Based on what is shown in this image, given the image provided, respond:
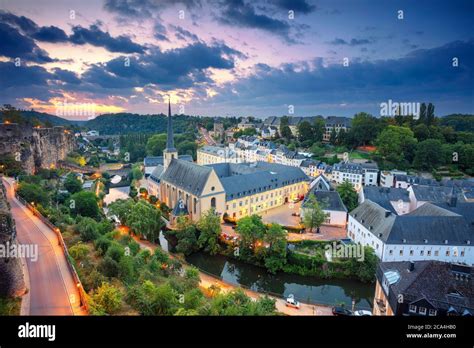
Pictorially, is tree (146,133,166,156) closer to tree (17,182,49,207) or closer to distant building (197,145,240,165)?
distant building (197,145,240,165)

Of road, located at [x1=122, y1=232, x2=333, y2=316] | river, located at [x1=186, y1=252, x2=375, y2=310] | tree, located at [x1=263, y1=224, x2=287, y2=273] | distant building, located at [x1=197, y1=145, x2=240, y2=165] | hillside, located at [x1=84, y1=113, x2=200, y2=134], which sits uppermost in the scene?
hillside, located at [x1=84, y1=113, x2=200, y2=134]

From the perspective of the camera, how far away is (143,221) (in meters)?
15.8

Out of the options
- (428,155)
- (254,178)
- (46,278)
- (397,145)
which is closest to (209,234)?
(254,178)

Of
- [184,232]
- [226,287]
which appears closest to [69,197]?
[184,232]

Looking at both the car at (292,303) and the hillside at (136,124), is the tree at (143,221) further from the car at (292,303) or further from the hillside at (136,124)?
the hillside at (136,124)

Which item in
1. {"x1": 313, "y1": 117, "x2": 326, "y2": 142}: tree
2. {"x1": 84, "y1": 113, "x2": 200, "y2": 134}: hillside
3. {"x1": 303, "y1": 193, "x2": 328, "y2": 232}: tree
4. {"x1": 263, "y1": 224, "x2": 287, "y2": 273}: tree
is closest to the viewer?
{"x1": 263, "y1": 224, "x2": 287, "y2": 273}: tree

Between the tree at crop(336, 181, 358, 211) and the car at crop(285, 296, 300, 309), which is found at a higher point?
the tree at crop(336, 181, 358, 211)

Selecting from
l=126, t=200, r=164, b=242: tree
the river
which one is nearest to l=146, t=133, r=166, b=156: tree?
l=126, t=200, r=164, b=242: tree

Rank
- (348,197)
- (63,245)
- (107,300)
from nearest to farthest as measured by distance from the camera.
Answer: (107,300) < (63,245) < (348,197)

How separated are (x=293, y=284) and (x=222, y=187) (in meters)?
8.12

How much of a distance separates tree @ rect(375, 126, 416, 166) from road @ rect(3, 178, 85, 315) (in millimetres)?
28487

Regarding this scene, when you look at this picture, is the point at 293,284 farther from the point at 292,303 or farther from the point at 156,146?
the point at 156,146

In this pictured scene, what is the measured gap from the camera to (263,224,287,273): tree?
14047mm
